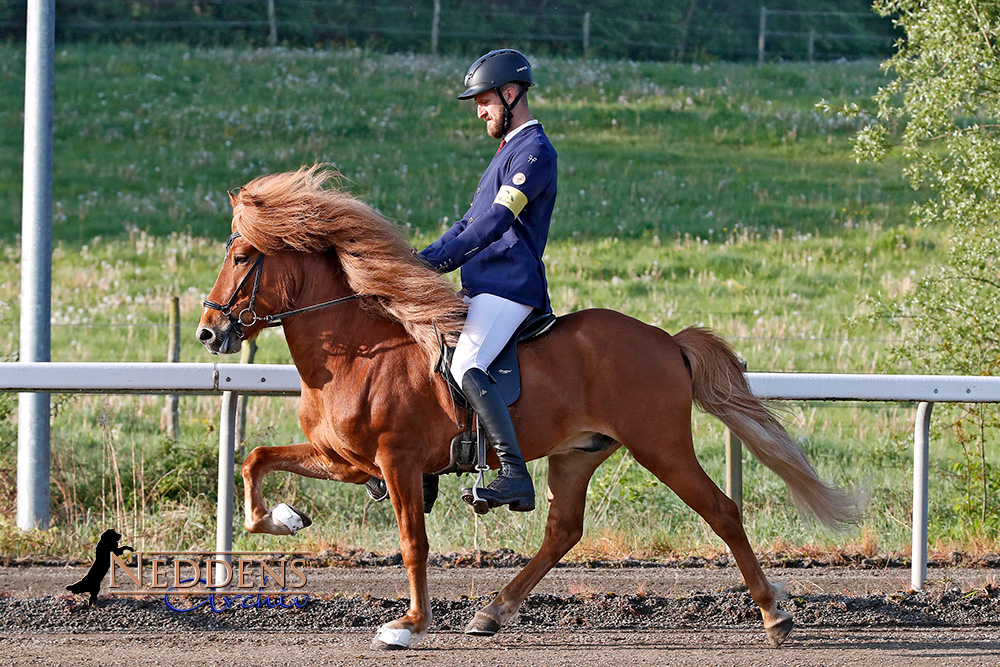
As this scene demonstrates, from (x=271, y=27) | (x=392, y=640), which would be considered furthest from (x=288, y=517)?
(x=271, y=27)

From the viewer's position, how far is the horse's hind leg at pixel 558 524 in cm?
543

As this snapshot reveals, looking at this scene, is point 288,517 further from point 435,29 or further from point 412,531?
point 435,29

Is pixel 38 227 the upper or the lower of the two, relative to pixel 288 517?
upper

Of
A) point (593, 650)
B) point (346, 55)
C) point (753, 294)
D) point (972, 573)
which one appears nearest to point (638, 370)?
point (593, 650)

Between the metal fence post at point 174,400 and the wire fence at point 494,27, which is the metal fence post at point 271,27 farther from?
the metal fence post at point 174,400

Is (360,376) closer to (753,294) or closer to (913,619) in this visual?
(913,619)

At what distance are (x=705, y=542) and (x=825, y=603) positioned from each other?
1477 millimetres

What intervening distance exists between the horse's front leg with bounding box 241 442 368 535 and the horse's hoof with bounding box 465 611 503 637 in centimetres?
86

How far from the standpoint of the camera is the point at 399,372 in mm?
5160

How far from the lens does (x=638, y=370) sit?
17.6ft

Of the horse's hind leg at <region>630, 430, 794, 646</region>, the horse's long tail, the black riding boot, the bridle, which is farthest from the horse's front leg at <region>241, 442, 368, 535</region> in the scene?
the horse's long tail

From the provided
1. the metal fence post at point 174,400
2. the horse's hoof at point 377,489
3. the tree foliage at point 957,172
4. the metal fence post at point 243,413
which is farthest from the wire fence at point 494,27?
the horse's hoof at point 377,489

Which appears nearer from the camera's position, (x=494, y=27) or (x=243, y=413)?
(x=243, y=413)

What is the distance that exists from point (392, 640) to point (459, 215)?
48.8 feet
